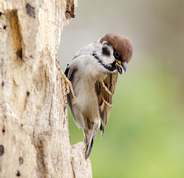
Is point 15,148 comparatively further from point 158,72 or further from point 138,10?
point 138,10

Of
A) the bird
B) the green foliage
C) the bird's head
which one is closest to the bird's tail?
the bird

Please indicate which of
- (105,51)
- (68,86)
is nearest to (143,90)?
(105,51)

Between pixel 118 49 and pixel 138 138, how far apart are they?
4.26ft

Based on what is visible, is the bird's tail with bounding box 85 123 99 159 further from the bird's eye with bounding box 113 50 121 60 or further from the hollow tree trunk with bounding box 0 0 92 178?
the hollow tree trunk with bounding box 0 0 92 178

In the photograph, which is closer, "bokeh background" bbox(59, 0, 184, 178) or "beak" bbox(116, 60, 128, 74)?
"beak" bbox(116, 60, 128, 74)

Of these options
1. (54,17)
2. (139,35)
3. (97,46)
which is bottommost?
(139,35)

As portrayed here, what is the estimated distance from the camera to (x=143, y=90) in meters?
5.43

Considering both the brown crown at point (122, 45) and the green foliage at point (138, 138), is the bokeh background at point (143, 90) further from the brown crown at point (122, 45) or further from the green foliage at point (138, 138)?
the brown crown at point (122, 45)

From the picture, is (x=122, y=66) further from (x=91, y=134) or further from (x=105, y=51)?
(x=91, y=134)

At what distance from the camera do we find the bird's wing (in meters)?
4.17

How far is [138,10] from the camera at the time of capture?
316 inches

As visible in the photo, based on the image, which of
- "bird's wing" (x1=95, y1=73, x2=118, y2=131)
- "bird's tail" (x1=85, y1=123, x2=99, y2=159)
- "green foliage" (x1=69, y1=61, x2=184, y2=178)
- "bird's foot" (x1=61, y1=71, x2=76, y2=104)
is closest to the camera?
"bird's foot" (x1=61, y1=71, x2=76, y2=104)

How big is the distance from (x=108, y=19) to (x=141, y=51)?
0.31 metres

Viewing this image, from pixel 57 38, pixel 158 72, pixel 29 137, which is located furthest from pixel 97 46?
pixel 158 72
